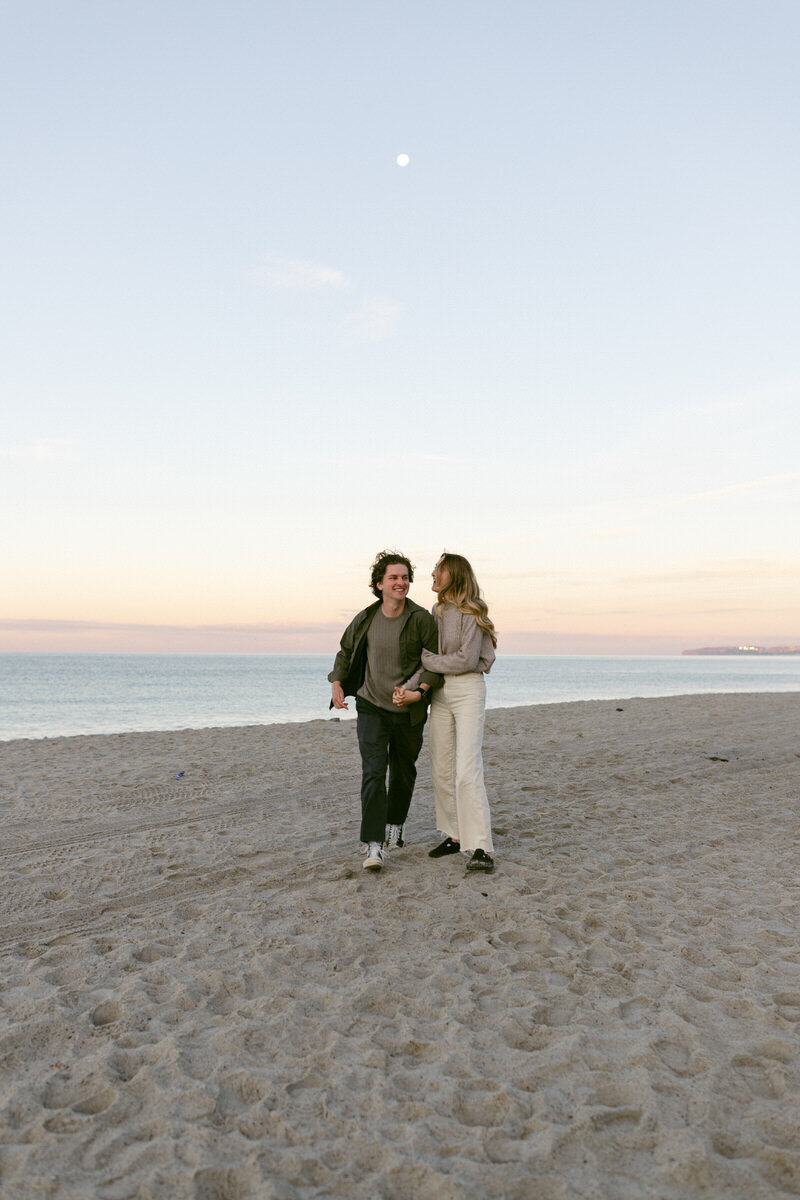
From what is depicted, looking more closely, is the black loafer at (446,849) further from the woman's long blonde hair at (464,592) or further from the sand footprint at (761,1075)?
the sand footprint at (761,1075)

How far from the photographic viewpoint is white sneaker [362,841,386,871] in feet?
19.0

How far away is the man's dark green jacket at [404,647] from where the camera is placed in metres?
5.86

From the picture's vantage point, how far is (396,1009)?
3.77 metres

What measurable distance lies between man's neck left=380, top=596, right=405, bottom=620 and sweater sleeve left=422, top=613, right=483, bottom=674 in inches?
14.9

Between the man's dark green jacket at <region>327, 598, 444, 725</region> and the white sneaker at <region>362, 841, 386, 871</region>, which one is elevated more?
the man's dark green jacket at <region>327, 598, 444, 725</region>

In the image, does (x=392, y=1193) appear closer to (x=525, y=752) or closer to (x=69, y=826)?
(x=69, y=826)

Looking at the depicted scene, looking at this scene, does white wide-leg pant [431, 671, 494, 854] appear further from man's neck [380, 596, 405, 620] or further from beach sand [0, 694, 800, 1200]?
man's neck [380, 596, 405, 620]

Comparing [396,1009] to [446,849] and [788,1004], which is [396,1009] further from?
[446,849]

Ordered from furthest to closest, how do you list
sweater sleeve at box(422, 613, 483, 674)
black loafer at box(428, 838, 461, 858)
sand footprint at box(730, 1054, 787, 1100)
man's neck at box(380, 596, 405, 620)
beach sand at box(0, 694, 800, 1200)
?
1. black loafer at box(428, 838, 461, 858)
2. man's neck at box(380, 596, 405, 620)
3. sweater sleeve at box(422, 613, 483, 674)
4. sand footprint at box(730, 1054, 787, 1100)
5. beach sand at box(0, 694, 800, 1200)

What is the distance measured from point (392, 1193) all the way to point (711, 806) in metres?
6.90

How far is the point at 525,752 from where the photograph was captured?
40.7 ft

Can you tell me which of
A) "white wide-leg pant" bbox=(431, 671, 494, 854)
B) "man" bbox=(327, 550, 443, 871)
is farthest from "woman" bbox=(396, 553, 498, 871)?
"man" bbox=(327, 550, 443, 871)

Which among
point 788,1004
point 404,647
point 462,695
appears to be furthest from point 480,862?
point 788,1004

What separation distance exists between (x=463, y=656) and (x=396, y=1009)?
2523 millimetres
